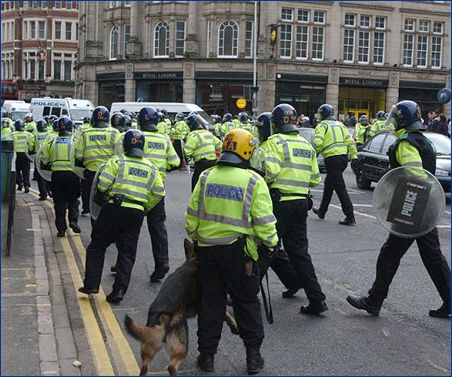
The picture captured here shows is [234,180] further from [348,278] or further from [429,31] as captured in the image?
[429,31]

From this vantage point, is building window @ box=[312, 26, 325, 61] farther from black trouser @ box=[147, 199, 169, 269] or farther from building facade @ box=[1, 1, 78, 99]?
black trouser @ box=[147, 199, 169, 269]

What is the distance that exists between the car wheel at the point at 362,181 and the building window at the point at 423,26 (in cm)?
3320

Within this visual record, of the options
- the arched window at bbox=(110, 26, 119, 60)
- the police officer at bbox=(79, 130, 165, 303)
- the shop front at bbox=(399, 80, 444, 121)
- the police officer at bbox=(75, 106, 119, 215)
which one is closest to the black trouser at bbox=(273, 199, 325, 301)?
the police officer at bbox=(79, 130, 165, 303)

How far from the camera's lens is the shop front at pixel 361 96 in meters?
47.4

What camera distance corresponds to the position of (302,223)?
22.9 ft

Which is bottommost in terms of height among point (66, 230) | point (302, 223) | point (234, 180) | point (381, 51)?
point (66, 230)

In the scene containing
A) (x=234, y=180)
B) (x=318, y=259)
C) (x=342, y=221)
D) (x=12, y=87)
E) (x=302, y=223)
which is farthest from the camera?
(x=12, y=87)

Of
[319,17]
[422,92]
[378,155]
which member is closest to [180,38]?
[319,17]

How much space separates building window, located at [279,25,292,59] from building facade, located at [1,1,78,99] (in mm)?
13496

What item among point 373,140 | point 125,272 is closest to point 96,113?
point 125,272

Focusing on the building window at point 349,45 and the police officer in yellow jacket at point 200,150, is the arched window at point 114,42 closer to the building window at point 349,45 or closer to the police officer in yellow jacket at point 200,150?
the building window at point 349,45

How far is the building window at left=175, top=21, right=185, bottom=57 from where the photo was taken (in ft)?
156

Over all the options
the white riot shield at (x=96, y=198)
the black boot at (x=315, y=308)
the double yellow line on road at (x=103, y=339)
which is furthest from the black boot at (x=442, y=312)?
the white riot shield at (x=96, y=198)

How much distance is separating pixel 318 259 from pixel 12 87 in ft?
131
